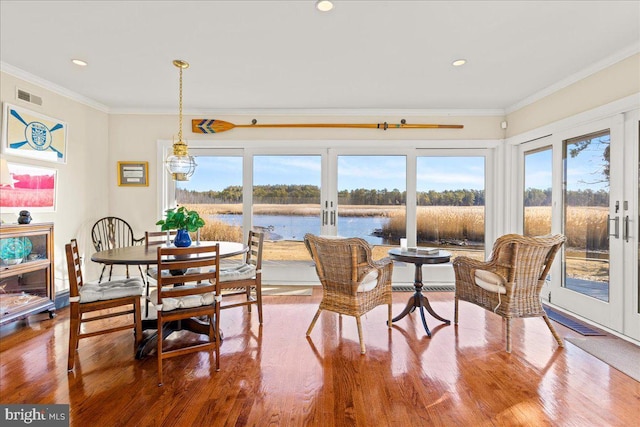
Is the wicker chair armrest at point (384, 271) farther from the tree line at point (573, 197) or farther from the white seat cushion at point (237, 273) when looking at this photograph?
the tree line at point (573, 197)

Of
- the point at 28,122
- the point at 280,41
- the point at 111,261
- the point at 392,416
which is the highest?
the point at 280,41

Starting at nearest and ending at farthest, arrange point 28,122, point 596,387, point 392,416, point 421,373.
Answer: point 392,416
point 596,387
point 421,373
point 28,122

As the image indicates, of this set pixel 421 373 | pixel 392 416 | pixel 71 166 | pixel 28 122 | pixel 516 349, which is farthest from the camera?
pixel 71 166

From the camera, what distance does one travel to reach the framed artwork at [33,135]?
3.14m

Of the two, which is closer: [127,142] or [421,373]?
[421,373]

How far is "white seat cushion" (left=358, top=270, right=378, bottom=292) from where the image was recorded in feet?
8.68

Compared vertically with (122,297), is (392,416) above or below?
below

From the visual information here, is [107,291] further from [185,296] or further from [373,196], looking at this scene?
[373,196]

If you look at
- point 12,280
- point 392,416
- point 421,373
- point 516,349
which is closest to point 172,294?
point 392,416

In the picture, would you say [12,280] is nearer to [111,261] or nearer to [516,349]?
[111,261]

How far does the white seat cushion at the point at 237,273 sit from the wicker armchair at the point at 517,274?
213 centimetres

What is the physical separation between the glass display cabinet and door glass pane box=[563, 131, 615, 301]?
18.2 ft

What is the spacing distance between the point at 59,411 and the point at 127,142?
3620 millimetres

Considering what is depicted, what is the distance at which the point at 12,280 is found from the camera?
296 cm
